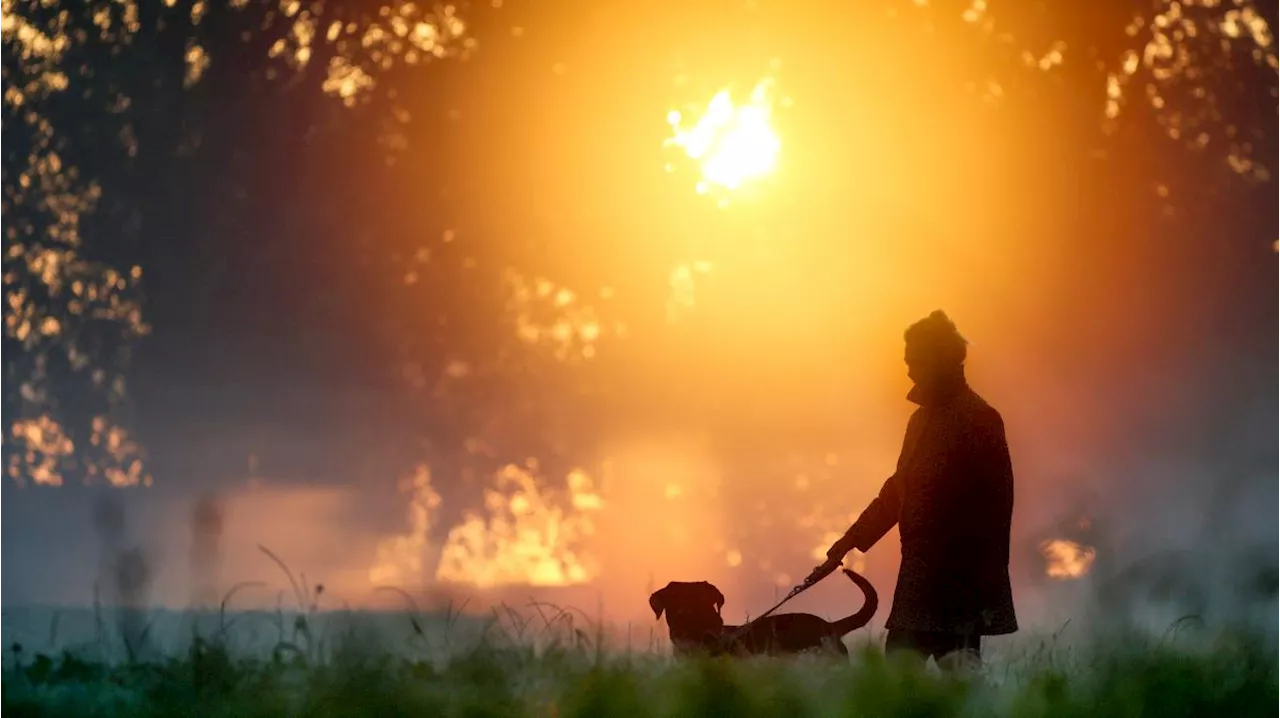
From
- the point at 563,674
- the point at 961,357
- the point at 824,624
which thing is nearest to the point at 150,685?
the point at 563,674

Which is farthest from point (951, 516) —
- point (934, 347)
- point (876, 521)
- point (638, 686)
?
point (638, 686)

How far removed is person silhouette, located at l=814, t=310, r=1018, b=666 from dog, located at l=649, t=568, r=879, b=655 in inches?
17.2

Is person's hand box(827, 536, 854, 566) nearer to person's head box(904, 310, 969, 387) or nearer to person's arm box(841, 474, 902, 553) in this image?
person's arm box(841, 474, 902, 553)

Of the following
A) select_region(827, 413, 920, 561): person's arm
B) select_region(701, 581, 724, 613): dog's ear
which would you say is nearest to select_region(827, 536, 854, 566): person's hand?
select_region(827, 413, 920, 561): person's arm

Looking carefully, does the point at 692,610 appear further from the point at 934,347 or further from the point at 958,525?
the point at 934,347

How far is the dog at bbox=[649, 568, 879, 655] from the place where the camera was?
10781mm

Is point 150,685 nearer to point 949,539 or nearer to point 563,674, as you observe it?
point 563,674

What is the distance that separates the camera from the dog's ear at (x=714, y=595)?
11.1 metres

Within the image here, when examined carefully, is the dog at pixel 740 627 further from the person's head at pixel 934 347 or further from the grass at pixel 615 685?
the person's head at pixel 934 347

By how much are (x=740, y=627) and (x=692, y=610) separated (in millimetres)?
419

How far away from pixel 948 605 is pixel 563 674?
328 cm

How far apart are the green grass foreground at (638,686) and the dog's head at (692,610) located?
153 cm

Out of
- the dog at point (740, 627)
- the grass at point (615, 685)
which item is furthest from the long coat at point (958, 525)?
the grass at point (615, 685)

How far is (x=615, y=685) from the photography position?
8.04 m
